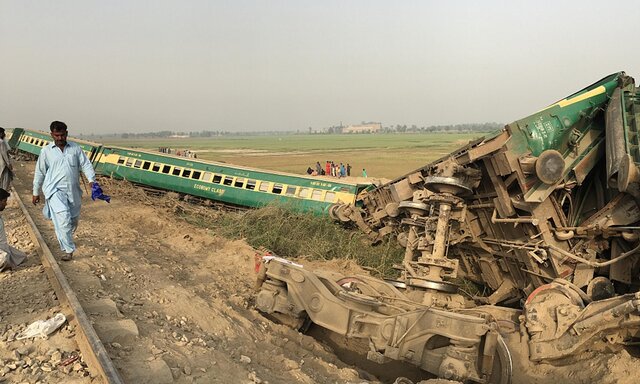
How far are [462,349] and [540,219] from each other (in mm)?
2426

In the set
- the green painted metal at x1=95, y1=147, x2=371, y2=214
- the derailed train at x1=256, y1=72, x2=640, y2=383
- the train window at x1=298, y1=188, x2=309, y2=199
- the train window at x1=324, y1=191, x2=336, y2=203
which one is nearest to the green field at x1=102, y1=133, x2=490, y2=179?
the green painted metal at x1=95, y1=147, x2=371, y2=214

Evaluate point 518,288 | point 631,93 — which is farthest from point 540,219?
point 631,93

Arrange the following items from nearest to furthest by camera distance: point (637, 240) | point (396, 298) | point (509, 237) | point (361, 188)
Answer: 1. point (396, 298)
2. point (637, 240)
3. point (509, 237)
4. point (361, 188)

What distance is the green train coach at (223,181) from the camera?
514 inches

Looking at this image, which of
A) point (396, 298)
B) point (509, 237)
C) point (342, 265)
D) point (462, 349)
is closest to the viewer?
point (462, 349)

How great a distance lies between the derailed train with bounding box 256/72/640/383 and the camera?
15.1 ft

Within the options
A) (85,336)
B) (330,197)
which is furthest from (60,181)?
(330,197)

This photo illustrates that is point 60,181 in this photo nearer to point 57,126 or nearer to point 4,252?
point 57,126

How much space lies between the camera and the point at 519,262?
667 centimetres

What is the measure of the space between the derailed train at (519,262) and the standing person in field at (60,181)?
2.75 meters

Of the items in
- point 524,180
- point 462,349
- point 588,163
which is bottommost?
point 462,349

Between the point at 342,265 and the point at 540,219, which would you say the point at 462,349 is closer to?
the point at 540,219

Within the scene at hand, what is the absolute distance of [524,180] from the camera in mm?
5910

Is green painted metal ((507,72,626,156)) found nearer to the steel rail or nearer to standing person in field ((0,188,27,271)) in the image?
the steel rail
